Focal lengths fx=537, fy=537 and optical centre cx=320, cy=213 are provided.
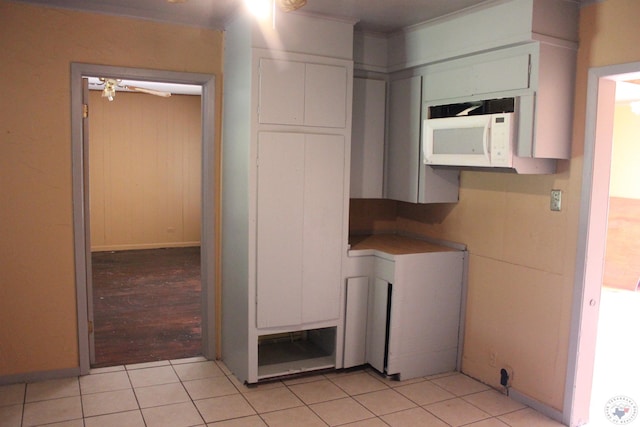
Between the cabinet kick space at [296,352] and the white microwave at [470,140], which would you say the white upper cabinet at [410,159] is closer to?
the white microwave at [470,140]

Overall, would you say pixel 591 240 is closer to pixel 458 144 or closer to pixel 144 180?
pixel 458 144

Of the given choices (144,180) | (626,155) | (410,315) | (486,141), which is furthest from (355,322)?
(144,180)

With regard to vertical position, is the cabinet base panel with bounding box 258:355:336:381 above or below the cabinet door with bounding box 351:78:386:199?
below

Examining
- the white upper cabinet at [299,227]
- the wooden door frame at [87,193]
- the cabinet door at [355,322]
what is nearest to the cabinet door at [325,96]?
the white upper cabinet at [299,227]

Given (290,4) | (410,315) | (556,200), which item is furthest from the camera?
(410,315)

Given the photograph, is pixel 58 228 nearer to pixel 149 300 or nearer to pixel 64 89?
pixel 64 89

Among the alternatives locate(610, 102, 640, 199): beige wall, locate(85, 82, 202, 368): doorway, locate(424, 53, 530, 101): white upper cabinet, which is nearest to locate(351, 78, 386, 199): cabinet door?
locate(424, 53, 530, 101): white upper cabinet

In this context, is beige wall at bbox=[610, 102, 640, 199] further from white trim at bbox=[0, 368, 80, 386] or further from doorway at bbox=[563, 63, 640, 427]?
white trim at bbox=[0, 368, 80, 386]

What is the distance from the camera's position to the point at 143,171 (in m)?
8.27

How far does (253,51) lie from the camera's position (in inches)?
129

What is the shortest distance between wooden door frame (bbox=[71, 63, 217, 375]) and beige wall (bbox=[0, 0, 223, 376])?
1.7 inches

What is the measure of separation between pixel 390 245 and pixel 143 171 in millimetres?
5470

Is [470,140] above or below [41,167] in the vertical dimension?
above

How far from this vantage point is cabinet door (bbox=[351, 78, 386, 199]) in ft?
12.8
